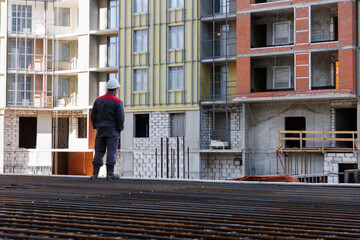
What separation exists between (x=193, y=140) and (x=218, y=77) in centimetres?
440

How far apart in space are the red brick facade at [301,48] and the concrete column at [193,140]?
3.31 metres

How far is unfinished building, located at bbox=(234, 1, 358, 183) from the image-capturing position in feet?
104

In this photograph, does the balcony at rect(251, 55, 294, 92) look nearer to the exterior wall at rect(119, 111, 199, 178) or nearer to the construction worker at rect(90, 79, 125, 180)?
the exterior wall at rect(119, 111, 199, 178)

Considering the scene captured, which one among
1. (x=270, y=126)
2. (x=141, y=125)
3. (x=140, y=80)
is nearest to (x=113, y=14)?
(x=140, y=80)

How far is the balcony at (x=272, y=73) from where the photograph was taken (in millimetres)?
34469

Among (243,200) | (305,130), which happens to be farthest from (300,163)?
(243,200)

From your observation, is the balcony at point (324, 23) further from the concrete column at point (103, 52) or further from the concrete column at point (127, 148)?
the concrete column at point (103, 52)

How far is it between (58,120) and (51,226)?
40694 mm

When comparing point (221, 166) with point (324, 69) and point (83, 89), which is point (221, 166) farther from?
point (83, 89)

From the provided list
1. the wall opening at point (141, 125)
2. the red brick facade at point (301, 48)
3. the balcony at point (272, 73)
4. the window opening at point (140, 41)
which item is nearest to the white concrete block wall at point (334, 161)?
the red brick facade at point (301, 48)

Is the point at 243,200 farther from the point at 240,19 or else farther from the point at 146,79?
the point at 146,79

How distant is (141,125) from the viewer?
38.9 meters

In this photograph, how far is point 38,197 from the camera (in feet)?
21.6

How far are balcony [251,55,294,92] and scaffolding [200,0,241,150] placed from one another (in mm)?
1535
